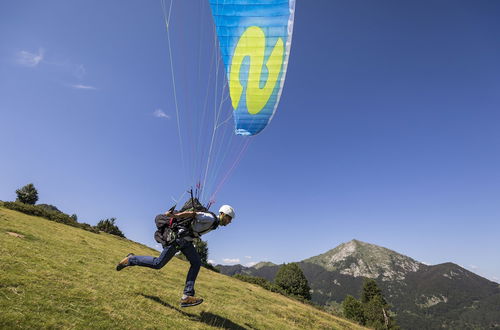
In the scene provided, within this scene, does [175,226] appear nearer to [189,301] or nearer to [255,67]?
[189,301]

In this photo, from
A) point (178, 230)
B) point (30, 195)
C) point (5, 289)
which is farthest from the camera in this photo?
point (30, 195)

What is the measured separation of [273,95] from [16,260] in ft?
29.0

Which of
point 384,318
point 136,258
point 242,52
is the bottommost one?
point 384,318

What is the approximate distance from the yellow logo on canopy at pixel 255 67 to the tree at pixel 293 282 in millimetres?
64757

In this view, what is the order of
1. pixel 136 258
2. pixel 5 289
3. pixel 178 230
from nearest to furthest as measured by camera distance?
pixel 5 289 < pixel 178 230 < pixel 136 258

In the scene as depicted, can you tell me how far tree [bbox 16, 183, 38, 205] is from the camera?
148ft

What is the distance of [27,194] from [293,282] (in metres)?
56.4

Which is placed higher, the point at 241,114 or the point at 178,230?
the point at 241,114

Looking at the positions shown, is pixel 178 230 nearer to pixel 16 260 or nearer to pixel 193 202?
pixel 193 202

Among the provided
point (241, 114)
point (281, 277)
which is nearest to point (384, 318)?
point (281, 277)

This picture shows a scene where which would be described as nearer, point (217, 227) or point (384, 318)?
point (217, 227)

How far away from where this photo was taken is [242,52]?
10.2 metres

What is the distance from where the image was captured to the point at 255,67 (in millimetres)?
10219

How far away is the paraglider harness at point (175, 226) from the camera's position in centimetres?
643
